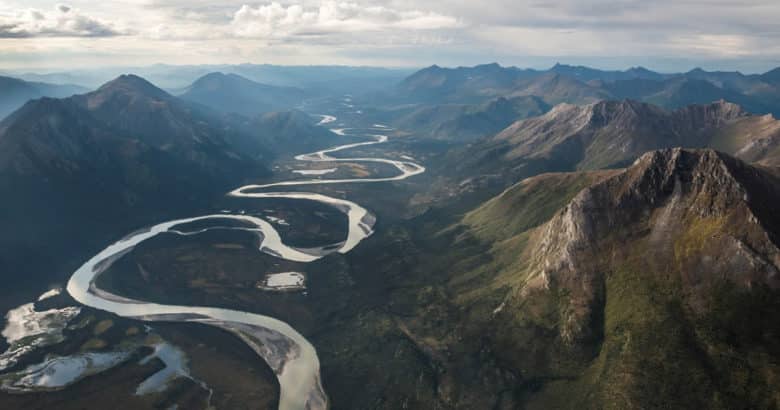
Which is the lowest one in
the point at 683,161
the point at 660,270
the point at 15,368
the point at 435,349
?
the point at 15,368

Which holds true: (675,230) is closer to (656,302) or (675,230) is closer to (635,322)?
(656,302)

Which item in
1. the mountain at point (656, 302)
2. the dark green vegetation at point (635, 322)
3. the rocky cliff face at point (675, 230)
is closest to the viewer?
the mountain at point (656, 302)

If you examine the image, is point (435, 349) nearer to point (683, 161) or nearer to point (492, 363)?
point (492, 363)

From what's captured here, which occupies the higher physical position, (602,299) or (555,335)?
(602,299)

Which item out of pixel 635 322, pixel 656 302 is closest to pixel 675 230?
pixel 656 302

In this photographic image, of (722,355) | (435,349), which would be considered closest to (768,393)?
(722,355)

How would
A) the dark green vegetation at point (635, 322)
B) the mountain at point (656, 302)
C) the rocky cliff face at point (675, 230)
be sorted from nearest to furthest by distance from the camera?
the mountain at point (656, 302) < the dark green vegetation at point (635, 322) < the rocky cliff face at point (675, 230)

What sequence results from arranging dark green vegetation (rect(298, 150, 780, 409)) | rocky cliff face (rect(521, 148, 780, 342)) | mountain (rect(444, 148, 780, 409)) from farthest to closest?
rocky cliff face (rect(521, 148, 780, 342)), dark green vegetation (rect(298, 150, 780, 409)), mountain (rect(444, 148, 780, 409))

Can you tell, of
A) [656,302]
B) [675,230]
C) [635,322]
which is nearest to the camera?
[635,322]
